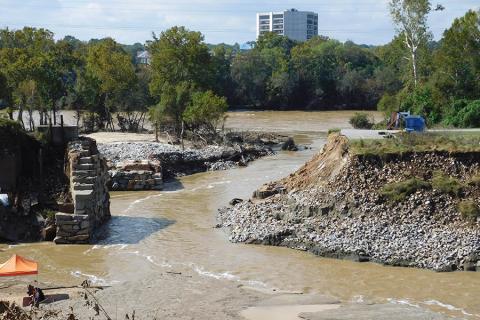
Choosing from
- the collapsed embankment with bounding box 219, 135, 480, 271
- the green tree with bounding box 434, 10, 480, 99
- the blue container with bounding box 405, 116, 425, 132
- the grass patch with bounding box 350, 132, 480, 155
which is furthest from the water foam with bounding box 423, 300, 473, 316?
the green tree with bounding box 434, 10, 480, 99

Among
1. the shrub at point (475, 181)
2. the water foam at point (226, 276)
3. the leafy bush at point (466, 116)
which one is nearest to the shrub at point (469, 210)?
the shrub at point (475, 181)

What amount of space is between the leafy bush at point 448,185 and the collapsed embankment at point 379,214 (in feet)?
0.12

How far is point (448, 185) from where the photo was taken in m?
27.1

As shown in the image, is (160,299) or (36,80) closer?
(160,299)

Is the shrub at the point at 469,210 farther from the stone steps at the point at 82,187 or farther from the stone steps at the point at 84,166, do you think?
the stone steps at the point at 84,166

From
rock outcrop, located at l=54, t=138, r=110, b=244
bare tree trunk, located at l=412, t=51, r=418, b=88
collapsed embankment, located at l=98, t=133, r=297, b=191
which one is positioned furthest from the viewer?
bare tree trunk, located at l=412, t=51, r=418, b=88

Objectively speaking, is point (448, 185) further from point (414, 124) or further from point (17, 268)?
point (17, 268)

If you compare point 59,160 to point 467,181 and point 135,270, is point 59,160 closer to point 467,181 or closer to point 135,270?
point 135,270

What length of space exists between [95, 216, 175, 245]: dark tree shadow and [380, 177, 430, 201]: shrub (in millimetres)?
9686

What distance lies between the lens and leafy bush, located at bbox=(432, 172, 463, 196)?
88.2 feet

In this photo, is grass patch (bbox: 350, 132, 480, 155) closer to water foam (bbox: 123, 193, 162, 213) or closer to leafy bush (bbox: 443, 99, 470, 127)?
water foam (bbox: 123, 193, 162, 213)

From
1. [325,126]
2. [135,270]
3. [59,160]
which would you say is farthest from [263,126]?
[135,270]

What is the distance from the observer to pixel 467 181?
90.2 ft

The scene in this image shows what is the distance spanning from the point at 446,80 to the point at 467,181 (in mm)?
23026
